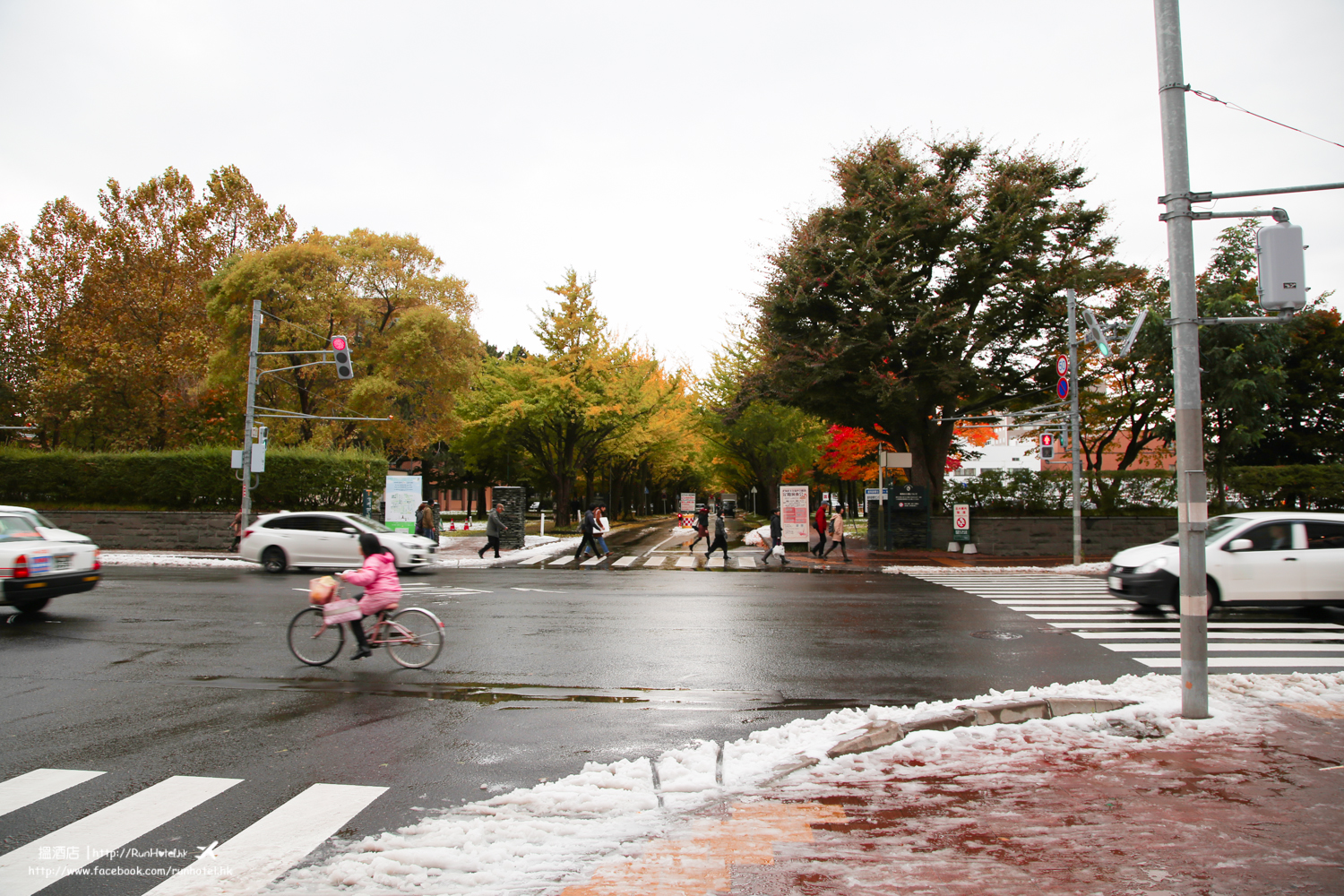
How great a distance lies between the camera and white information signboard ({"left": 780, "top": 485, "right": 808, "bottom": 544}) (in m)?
27.3

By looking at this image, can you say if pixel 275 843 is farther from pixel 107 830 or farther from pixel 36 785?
pixel 36 785

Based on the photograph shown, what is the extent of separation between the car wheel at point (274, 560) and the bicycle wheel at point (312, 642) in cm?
1230

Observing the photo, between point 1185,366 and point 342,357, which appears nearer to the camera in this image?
point 1185,366

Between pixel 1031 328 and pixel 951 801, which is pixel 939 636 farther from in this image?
pixel 1031 328

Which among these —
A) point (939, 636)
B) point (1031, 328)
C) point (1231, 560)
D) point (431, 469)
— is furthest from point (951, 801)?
point (431, 469)

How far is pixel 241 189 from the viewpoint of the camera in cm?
4531

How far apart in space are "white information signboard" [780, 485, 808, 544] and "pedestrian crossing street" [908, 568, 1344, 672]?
10.1 metres

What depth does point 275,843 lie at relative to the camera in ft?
14.0

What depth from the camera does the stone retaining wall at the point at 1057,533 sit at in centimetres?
2722

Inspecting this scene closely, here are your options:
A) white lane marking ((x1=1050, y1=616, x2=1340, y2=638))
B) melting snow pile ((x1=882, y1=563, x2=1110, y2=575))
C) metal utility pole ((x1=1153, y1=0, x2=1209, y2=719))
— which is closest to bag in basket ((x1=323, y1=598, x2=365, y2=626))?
metal utility pole ((x1=1153, y1=0, x2=1209, y2=719))

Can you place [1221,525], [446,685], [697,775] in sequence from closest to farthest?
1. [697,775]
2. [446,685]
3. [1221,525]

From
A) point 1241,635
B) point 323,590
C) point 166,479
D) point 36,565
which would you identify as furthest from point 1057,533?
point 166,479

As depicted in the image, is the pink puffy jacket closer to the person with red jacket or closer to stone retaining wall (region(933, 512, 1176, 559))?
the person with red jacket

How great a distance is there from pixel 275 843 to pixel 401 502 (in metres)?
23.5
